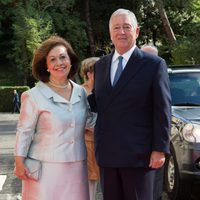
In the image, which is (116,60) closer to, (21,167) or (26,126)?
(26,126)

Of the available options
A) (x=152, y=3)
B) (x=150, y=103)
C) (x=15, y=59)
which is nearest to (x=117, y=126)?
(x=150, y=103)

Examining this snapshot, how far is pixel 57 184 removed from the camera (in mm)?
3674

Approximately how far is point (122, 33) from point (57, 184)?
3.97 ft

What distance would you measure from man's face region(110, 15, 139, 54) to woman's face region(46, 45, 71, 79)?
434 millimetres

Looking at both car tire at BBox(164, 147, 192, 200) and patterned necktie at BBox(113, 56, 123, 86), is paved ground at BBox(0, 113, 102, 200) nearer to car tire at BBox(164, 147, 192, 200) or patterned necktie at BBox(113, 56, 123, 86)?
car tire at BBox(164, 147, 192, 200)

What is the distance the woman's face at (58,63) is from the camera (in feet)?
12.2

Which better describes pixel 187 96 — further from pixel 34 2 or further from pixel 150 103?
pixel 34 2

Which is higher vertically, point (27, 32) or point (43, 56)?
point (27, 32)

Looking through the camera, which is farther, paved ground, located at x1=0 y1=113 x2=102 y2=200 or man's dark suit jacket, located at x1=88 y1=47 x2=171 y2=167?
paved ground, located at x1=0 y1=113 x2=102 y2=200

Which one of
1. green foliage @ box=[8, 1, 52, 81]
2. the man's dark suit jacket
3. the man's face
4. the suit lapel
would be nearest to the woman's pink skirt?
the man's dark suit jacket

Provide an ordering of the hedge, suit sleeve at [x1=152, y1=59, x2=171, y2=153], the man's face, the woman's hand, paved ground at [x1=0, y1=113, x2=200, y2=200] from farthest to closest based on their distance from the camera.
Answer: the hedge, paved ground at [x1=0, y1=113, x2=200, y2=200], the woman's hand, the man's face, suit sleeve at [x1=152, y1=59, x2=171, y2=153]

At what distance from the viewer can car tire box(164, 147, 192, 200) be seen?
571cm

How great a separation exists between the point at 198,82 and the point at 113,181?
3757 mm

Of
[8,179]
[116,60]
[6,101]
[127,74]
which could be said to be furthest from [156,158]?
[6,101]
